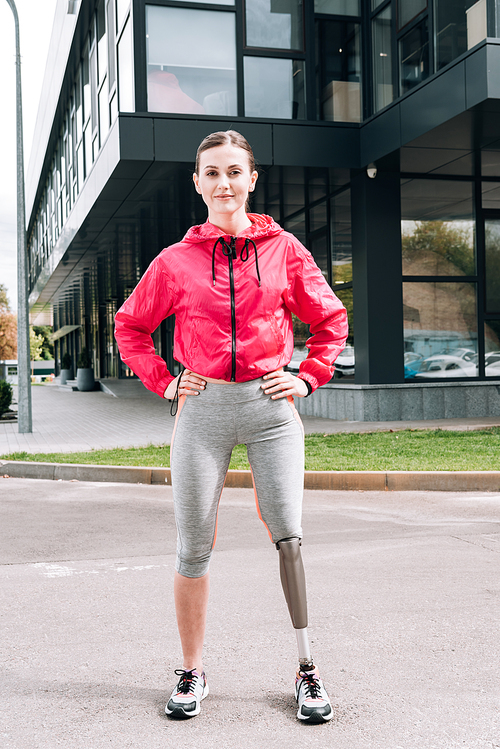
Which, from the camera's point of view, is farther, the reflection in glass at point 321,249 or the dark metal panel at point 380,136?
the reflection in glass at point 321,249

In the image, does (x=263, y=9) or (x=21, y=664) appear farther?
(x=263, y=9)

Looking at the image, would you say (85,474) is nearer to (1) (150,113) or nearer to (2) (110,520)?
(2) (110,520)

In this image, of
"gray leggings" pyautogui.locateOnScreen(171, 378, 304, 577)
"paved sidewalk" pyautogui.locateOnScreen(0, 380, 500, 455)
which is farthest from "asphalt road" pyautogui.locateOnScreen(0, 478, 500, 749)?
"paved sidewalk" pyautogui.locateOnScreen(0, 380, 500, 455)

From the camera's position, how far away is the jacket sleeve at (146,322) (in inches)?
112

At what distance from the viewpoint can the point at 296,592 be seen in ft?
9.23

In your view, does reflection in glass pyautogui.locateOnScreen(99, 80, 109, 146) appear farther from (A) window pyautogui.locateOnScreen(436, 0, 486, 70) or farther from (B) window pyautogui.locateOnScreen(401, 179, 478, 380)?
(A) window pyautogui.locateOnScreen(436, 0, 486, 70)

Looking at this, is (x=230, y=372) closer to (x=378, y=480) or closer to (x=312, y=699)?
(x=312, y=699)

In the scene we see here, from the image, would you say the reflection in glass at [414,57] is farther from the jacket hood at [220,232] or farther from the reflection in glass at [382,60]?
the jacket hood at [220,232]

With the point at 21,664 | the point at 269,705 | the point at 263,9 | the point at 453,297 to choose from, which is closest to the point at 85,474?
the point at 21,664

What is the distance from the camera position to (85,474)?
30.2ft

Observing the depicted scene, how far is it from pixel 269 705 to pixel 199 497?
86cm

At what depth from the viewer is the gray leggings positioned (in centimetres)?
273

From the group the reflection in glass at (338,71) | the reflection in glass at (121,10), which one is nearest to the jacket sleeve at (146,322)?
the reflection in glass at (338,71)

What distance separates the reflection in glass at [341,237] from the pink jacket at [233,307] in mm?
12529
